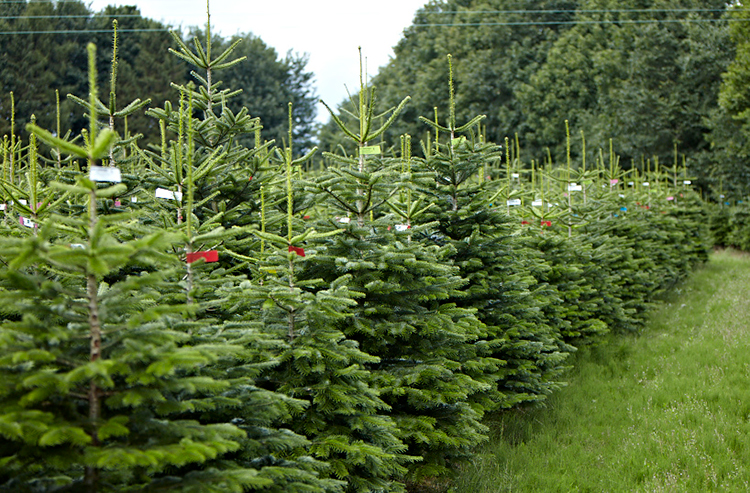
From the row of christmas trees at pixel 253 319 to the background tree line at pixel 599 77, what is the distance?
623 inches

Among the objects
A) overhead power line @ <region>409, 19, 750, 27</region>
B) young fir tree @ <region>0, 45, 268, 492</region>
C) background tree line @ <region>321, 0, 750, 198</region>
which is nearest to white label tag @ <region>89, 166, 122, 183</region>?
young fir tree @ <region>0, 45, 268, 492</region>

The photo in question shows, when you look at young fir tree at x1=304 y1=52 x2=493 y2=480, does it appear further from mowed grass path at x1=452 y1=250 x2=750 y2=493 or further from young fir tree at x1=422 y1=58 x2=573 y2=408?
young fir tree at x1=422 y1=58 x2=573 y2=408

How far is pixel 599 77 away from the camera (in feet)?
89.6

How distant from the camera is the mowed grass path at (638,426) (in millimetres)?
4988

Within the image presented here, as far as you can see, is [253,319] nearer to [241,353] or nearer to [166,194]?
[241,353]

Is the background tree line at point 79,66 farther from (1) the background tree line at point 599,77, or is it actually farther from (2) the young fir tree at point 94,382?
(2) the young fir tree at point 94,382

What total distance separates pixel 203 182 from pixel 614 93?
2508cm

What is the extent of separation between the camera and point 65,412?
2291 millimetres

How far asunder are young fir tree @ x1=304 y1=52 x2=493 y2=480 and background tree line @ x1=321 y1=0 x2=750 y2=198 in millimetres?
17313

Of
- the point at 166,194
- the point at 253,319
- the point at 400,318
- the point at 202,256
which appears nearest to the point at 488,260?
the point at 400,318

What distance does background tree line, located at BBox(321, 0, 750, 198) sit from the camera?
75.5 ft

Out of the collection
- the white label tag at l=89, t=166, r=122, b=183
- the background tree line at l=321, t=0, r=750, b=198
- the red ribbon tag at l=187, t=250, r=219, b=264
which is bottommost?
the red ribbon tag at l=187, t=250, r=219, b=264

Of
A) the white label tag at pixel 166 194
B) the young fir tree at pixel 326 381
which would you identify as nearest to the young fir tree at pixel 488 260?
the young fir tree at pixel 326 381

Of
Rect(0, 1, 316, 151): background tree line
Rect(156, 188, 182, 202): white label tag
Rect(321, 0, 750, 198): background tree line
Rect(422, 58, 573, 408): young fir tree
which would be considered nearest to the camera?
Rect(156, 188, 182, 202): white label tag
